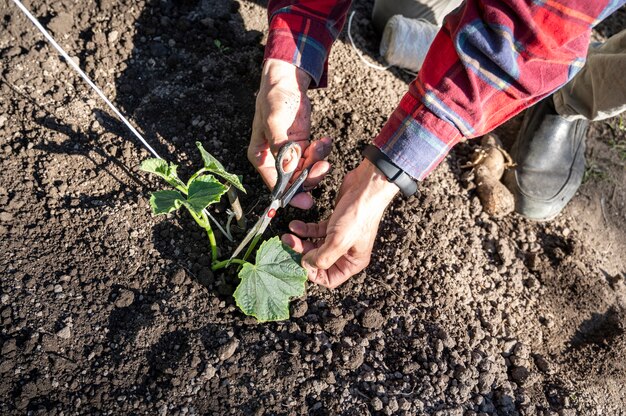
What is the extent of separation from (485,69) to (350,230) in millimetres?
661

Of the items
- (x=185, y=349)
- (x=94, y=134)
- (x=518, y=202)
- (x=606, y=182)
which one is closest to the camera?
(x=185, y=349)

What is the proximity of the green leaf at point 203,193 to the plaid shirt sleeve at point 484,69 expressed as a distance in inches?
22.4

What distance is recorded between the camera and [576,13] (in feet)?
5.11

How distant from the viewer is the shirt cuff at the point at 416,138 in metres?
1.69

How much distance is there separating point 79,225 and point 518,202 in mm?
1986

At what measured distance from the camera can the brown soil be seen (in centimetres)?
178

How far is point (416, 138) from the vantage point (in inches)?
67.1

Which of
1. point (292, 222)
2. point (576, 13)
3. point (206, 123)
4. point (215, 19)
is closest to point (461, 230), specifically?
point (292, 222)

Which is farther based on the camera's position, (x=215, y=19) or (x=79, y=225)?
(x=215, y=19)

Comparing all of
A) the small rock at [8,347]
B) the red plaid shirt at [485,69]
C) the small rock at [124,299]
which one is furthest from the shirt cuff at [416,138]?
the small rock at [8,347]

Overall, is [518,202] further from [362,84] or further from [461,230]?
[362,84]

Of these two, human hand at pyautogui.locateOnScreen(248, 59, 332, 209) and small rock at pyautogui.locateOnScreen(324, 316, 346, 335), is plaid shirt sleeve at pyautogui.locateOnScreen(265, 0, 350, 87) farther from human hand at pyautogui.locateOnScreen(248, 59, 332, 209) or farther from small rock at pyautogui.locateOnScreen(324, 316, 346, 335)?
small rock at pyautogui.locateOnScreen(324, 316, 346, 335)

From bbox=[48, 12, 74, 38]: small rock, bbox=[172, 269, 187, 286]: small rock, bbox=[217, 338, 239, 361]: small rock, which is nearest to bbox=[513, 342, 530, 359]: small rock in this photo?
bbox=[217, 338, 239, 361]: small rock

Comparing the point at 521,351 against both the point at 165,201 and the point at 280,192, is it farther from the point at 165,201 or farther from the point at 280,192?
the point at 165,201
